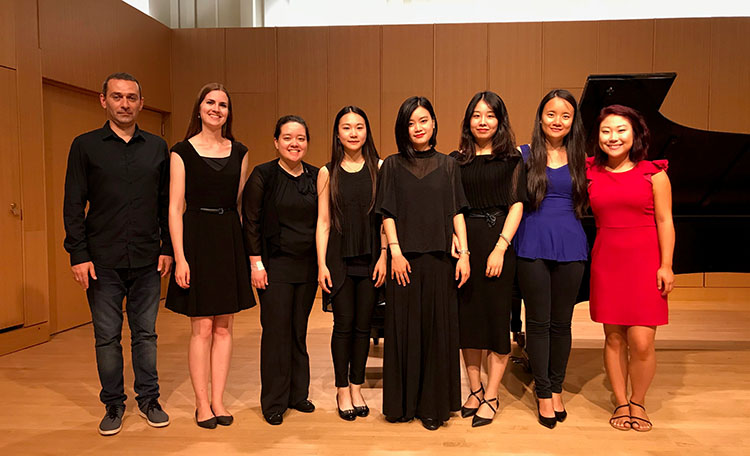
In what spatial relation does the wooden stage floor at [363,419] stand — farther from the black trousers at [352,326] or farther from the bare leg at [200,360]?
the black trousers at [352,326]

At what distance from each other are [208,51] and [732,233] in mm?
5546

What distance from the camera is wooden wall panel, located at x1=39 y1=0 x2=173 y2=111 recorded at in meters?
4.62

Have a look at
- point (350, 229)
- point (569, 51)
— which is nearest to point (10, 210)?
point (350, 229)

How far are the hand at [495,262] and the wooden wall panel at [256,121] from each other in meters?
4.39

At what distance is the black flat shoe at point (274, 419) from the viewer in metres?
2.71

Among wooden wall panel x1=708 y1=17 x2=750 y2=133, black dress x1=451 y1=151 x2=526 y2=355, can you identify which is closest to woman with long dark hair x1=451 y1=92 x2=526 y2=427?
black dress x1=451 y1=151 x2=526 y2=355

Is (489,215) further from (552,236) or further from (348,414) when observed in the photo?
Answer: (348,414)

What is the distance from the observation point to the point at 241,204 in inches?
107

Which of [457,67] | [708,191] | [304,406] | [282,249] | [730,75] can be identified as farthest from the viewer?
[457,67]

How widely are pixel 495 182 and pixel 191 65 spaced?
501cm

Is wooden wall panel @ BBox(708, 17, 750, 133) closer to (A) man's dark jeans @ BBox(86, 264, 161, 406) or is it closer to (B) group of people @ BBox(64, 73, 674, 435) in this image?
(B) group of people @ BBox(64, 73, 674, 435)

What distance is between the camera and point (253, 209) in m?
2.66

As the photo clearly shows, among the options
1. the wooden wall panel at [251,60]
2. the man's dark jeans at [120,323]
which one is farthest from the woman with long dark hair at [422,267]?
the wooden wall panel at [251,60]

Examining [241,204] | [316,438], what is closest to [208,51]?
[241,204]
